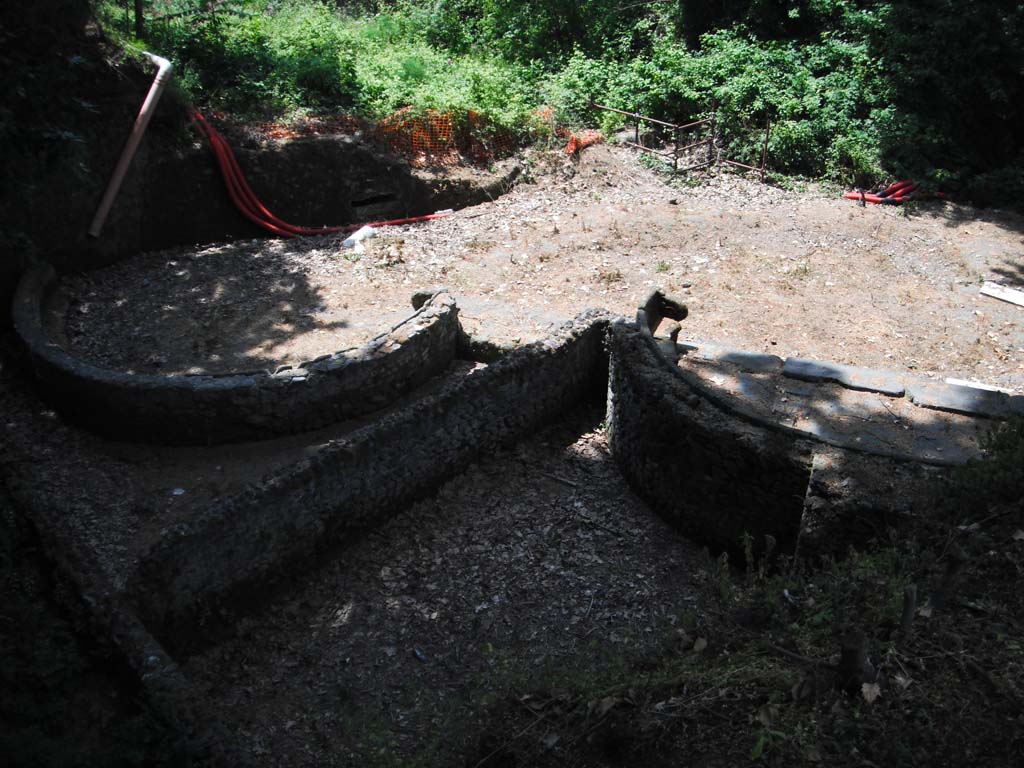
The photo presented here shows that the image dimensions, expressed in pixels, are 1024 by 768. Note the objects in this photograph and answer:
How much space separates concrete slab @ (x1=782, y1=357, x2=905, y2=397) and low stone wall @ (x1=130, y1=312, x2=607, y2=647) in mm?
1641

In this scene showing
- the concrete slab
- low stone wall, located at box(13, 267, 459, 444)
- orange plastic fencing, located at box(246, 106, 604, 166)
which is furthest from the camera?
orange plastic fencing, located at box(246, 106, 604, 166)

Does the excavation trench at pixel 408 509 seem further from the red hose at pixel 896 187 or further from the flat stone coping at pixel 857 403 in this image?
the red hose at pixel 896 187

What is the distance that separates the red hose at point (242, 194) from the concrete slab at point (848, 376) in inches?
243

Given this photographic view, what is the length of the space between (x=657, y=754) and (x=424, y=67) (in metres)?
11.8

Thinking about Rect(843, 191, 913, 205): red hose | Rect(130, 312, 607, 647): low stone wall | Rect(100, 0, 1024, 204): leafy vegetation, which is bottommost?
Rect(130, 312, 607, 647): low stone wall

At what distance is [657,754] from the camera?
12.0 feet

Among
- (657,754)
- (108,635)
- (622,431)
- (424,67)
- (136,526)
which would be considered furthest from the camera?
(424,67)

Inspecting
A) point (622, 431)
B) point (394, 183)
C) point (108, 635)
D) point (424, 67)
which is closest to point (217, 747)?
point (108, 635)

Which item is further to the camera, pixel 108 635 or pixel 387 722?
pixel 387 722

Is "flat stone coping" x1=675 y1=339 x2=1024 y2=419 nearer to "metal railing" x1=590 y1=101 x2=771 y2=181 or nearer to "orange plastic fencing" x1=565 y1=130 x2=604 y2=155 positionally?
"metal railing" x1=590 y1=101 x2=771 y2=181

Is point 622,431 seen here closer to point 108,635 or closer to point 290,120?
point 108,635

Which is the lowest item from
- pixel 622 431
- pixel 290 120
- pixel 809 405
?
pixel 622 431

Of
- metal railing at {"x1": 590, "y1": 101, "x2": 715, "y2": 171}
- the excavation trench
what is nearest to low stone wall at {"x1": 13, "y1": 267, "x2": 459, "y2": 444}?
the excavation trench

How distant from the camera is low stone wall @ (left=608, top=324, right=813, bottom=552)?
549 cm
